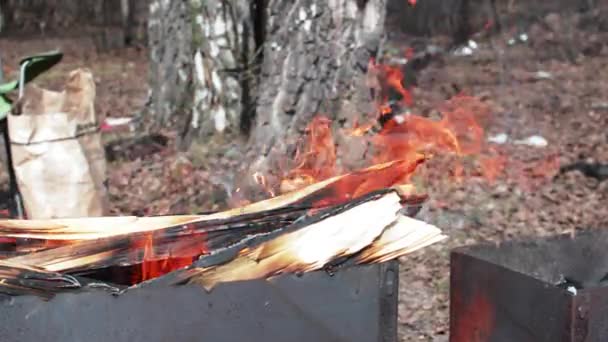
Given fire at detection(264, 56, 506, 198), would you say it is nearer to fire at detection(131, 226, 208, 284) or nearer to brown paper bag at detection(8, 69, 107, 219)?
fire at detection(131, 226, 208, 284)

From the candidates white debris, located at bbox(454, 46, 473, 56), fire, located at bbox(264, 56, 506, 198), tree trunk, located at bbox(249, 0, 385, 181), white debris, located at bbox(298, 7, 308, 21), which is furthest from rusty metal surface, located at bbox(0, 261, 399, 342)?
white debris, located at bbox(454, 46, 473, 56)

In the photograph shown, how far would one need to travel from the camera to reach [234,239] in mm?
2484

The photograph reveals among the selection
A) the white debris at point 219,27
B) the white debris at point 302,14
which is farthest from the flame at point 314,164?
the white debris at point 219,27

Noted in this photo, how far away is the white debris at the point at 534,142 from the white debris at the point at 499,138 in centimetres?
10

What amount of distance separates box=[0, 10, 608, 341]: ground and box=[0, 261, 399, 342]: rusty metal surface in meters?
1.54

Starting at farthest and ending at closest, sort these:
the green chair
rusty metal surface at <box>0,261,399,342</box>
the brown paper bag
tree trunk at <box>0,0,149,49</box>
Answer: tree trunk at <box>0,0,149,49</box>
the green chair
the brown paper bag
rusty metal surface at <box>0,261,399,342</box>

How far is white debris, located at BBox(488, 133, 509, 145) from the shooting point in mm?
6918

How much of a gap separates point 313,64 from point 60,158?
173 centimetres

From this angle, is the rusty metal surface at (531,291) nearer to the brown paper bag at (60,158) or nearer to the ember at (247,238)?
the ember at (247,238)

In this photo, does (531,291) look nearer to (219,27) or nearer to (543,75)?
(219,27)

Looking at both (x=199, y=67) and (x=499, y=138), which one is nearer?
(x=199, y=67)

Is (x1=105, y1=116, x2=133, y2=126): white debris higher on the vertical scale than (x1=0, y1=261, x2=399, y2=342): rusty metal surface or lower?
lower

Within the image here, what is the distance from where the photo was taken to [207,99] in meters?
6.55

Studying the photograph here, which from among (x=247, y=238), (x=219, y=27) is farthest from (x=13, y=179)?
(x=247, y=238)
